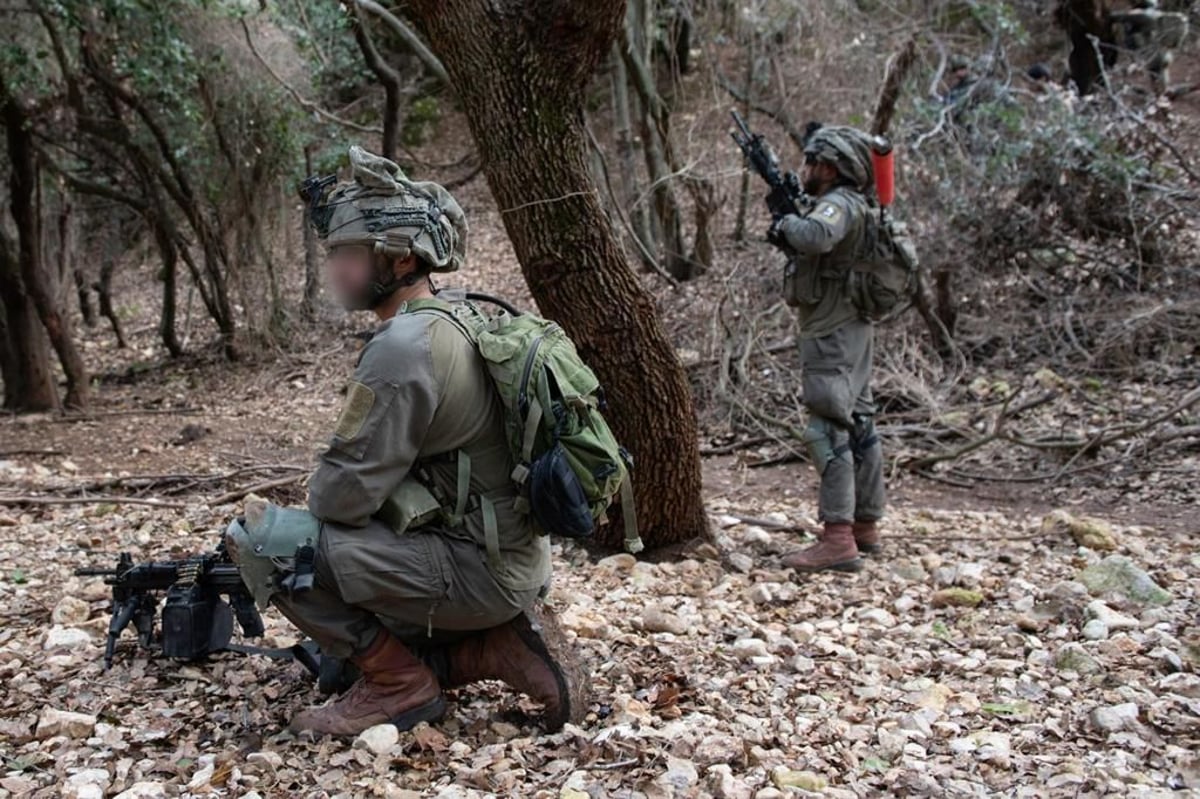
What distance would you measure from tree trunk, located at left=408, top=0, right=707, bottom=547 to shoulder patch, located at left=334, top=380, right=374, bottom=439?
6.39 feet

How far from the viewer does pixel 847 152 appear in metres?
5.39

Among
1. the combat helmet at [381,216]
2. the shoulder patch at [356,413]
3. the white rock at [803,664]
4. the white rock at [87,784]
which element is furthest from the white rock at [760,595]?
the white rock at [87,784]

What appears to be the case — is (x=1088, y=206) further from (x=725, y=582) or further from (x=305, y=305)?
(x=305, y=305)

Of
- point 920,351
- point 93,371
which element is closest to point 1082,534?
point 920,351

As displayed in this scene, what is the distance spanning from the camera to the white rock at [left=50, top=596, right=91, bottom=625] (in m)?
4.19

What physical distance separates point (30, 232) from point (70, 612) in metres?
7.87

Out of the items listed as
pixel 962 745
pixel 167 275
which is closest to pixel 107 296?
pixel 167 275

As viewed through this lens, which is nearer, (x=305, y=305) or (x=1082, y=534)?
(x=1082, y=534)

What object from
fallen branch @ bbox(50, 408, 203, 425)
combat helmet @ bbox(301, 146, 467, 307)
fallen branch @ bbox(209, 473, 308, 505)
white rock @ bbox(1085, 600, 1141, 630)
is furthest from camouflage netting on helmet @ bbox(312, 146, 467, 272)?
fallen branch @ bbox(50, 408, 203, 425)

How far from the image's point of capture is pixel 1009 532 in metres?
6.19

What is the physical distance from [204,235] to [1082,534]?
11.0 m

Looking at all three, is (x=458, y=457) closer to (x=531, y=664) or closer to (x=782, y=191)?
(x=531, y=664)

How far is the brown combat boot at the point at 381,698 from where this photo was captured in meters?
3.17

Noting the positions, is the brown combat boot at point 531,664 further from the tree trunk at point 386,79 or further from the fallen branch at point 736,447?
the tree trunk at point 386,79
